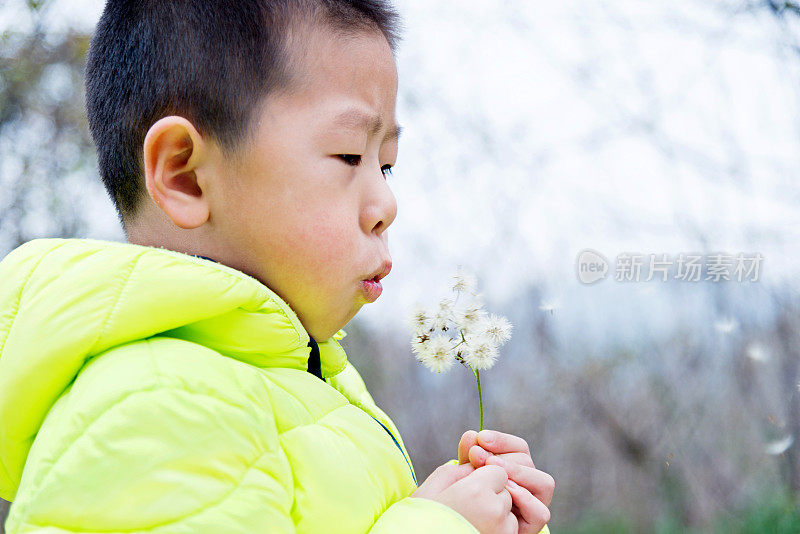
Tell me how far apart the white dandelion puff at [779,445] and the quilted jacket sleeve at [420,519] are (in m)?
2.39

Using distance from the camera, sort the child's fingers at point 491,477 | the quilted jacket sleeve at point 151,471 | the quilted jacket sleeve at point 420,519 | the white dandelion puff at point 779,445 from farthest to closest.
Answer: the white dandelion puff at point 779,445 < the child's fingers at point 491,477 < the quilted jacket sleeve at point 420,519 < the quilted jacket sleeve at point 151,471

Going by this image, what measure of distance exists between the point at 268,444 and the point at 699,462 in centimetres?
265

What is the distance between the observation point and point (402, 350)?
3014mm

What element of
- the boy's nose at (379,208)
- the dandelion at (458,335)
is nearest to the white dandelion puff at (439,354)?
the dandelion at (458,335)

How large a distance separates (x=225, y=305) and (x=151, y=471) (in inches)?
7.0

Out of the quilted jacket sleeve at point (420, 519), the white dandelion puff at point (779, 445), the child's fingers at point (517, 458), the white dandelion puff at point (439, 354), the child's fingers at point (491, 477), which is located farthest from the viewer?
the white dandelion puff at point (779, 445)

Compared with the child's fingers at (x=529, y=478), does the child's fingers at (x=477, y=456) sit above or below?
above

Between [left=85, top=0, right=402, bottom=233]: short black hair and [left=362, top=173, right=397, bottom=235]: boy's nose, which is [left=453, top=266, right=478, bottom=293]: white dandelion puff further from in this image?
[left=85, top=0, right=402, bottom=233]: short black hair

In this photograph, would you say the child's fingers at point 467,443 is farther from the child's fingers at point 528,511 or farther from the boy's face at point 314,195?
the boy's face at point 314,195

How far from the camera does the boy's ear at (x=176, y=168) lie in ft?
2.69

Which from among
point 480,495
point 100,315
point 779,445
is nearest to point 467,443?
point 480,495

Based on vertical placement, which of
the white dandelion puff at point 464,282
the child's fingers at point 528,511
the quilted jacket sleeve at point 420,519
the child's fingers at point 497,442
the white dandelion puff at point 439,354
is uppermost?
the white dandelion puff at point 464,282

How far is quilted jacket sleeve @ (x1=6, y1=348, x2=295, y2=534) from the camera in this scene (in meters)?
0.57

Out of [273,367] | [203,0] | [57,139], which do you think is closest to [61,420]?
[273,367]
